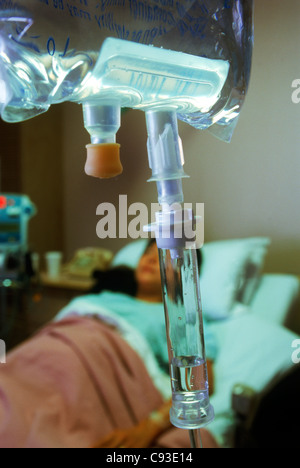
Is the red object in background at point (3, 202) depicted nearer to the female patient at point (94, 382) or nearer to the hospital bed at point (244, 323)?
the female patient at point (94, 382)

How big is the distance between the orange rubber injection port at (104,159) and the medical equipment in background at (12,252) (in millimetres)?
1248

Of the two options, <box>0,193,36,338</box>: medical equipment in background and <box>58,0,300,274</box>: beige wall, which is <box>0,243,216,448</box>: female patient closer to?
<box>58,0,300,274</box>: beige wall

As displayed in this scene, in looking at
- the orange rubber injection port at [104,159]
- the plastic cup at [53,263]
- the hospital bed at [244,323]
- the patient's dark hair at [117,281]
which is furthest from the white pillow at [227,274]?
the plastic cup at [53,263]

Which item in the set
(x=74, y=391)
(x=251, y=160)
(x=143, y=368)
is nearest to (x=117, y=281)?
(x=143, y=368)

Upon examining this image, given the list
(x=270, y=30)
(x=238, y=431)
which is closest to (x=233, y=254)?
(x=238, y=431)

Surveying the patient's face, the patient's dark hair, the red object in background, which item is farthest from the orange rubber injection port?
the red object in background

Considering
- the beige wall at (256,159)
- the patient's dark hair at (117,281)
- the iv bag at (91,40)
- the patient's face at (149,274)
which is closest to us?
the iv bag at (91,40)

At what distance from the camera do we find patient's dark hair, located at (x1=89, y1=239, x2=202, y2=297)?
129cm

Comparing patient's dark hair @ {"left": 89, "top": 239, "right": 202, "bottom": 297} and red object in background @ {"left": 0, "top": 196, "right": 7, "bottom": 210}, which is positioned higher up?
red object in background @ {"left": 0, "top": 196, "right": 7, "bottom": 210}

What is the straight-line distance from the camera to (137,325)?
3.86ft

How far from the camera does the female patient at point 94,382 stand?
0.81m

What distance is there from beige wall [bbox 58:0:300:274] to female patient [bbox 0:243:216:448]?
24 cm
